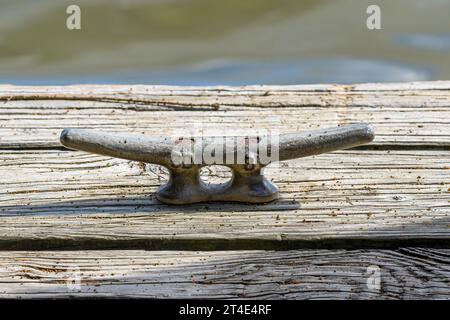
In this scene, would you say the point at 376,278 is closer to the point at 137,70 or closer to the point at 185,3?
the point at 137,70

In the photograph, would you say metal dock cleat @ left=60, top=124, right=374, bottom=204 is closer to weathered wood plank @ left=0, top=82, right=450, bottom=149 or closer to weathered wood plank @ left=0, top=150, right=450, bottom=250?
weathered wood plank @ left=0, top=150, right=450, bottom=250

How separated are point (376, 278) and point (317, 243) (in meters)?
0.16

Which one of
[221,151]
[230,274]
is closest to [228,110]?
[221,151]

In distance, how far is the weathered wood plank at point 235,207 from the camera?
5.87ft

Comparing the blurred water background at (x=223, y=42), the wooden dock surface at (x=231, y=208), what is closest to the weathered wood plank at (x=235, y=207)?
the wooden dock surface at (x=231, y=208)

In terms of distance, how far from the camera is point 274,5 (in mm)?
5543

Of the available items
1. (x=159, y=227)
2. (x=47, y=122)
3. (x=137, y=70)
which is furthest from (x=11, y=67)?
(x=159, y=227)

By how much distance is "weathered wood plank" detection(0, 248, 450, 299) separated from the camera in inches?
64.2

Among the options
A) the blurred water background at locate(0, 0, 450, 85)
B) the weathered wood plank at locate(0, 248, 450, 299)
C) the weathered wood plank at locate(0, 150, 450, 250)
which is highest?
the blurred water background at locate(0, 0, 450, 85)

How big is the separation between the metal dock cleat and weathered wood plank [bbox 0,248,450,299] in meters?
0.19

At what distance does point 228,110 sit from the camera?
2352 mm

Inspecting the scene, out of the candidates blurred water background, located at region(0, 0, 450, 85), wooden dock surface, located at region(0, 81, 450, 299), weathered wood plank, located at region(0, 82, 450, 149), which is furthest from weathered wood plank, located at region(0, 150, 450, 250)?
blurred water background, located at region(0, 0, 450, 85)

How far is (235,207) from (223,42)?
11.4ft
